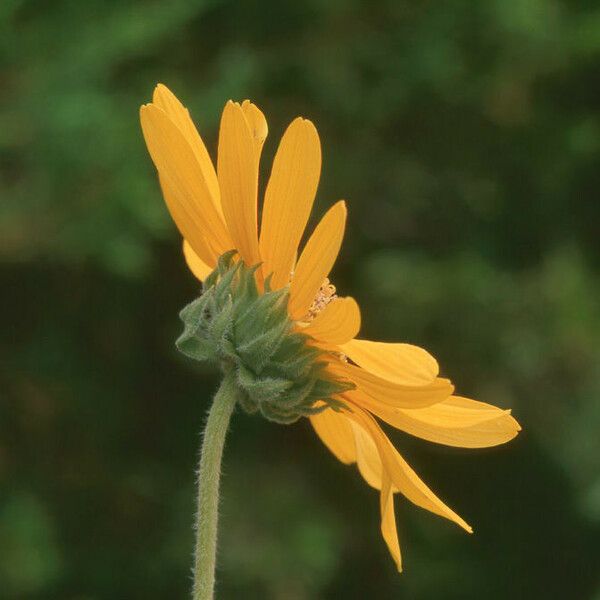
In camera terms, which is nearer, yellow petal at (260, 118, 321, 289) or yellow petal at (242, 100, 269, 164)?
yellow petal at (260, 118, 321, 289)

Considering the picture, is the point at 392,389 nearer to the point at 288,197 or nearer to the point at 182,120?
the point at 288,197

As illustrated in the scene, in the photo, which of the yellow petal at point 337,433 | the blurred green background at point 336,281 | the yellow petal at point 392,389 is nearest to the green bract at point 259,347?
the yellow petal at point 392,389

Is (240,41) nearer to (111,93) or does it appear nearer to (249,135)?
(111,93)

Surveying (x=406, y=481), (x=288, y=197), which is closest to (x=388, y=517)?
(x=406, y=481)

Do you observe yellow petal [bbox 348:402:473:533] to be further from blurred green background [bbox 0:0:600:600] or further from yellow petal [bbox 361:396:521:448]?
blurred green background [bbox 0:0:600:600]

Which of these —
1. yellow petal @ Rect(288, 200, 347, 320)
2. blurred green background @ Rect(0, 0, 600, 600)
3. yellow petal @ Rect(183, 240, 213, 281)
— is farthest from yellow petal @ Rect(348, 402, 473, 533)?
blurred green background @ Rect(0, 0, 600, 600)

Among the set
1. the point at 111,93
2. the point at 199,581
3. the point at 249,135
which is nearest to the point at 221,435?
the point at 199,581
